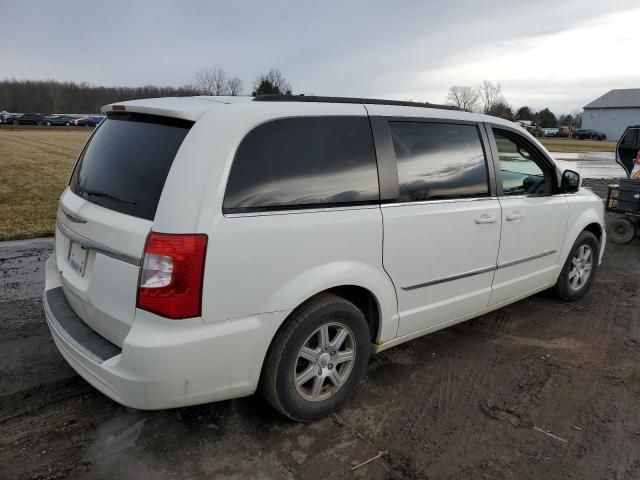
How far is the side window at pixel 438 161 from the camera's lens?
3139 mm

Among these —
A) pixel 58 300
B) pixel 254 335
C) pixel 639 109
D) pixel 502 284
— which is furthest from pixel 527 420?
pixel 639 109

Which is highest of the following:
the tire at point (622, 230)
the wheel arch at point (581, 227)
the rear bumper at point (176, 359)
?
the wheel arch at point (581, 227)

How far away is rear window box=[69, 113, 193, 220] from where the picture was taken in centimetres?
246

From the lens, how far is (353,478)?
8.04 ft

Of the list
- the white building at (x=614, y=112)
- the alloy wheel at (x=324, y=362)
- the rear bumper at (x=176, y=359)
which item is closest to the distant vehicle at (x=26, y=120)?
the rear bumper at (x=176, y=359)

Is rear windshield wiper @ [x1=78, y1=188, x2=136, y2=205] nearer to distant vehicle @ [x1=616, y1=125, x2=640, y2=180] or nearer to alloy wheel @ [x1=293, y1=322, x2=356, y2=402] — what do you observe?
alloy wheel @ [x1=293, y1=322, x2=356, y2=402]

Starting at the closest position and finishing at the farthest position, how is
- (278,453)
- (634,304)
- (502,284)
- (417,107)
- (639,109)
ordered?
(278,453) → (417,107) → (502,284) → (634,304) → (639,109)

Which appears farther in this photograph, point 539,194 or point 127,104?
point 539,194

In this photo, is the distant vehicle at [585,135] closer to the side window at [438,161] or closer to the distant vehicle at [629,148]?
the distant vehicle at [629,148]

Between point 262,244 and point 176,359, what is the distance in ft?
2.19

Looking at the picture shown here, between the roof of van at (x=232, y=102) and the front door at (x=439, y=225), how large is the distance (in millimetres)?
102

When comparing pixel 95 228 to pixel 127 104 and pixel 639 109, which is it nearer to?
pixel 127 104

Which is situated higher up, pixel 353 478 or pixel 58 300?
pixel 58 300

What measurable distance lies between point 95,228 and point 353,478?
1.82 meters
